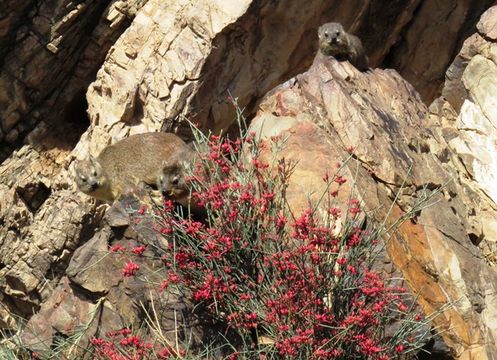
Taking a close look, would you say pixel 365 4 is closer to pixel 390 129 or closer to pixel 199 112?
pixel 199 112

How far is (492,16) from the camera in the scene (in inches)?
473

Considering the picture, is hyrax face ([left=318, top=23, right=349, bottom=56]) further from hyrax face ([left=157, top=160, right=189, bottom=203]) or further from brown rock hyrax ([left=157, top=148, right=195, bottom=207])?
hyrax face ([left=157, top=160, right=189, bottom=203])

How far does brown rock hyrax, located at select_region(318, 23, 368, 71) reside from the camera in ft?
39.1

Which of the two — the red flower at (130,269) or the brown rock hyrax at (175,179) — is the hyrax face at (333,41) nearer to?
the brown rock hyrax at (175,179)

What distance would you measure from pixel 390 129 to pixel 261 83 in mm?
4271

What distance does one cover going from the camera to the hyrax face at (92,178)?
33.3 feet

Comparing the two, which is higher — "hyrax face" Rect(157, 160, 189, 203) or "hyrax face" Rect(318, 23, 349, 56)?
"hyrax face" Rect(318, 23, 349, 56)

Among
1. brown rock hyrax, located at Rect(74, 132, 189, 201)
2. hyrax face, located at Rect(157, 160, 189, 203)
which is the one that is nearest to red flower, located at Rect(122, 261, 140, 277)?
hyrax face, located at Rect(157, 160, 189, 203)

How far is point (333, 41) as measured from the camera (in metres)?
12.0

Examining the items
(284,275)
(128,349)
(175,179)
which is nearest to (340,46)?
(175,179)

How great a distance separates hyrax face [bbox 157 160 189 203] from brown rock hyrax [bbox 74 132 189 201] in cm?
67

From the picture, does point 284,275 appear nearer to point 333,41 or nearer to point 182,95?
point 333,41

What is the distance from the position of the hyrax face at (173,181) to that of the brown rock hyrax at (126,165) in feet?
2.20

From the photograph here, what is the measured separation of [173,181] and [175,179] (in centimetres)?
3
